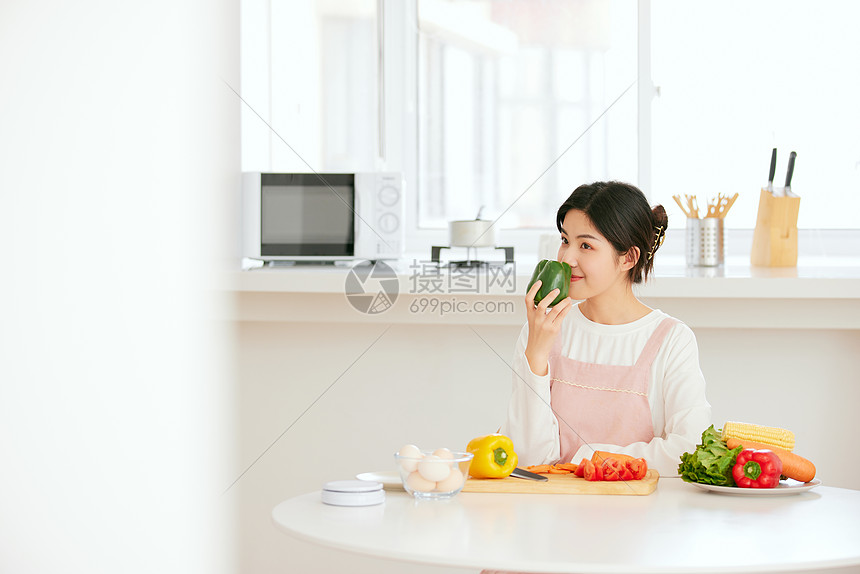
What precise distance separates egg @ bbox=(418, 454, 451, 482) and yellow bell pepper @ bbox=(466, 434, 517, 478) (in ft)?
0.36

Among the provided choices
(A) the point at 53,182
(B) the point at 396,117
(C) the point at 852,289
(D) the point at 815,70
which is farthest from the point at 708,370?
(A) the point at 53,182

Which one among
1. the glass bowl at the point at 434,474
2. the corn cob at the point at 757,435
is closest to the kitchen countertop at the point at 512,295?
the corn cob at the point at 757,435

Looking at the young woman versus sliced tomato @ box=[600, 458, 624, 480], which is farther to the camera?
the young woman

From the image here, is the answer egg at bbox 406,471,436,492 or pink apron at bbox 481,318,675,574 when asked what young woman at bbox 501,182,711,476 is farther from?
egg at bbox 406,471,436,492

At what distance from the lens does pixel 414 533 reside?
3.48 feet

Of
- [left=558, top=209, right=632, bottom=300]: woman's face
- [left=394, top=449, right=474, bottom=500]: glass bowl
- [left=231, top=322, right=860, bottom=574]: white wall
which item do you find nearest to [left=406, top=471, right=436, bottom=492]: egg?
[left=394, top=449, right=474, bottom=500]: glass bowl

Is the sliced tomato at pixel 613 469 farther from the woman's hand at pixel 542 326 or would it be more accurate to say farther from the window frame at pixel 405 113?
the window frame at pixel 405 113

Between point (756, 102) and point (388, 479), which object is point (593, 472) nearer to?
point (388, 479)

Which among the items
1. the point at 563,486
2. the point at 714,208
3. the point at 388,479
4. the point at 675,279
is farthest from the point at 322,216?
the point at 563,486

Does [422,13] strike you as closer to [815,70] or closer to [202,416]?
[815,70]

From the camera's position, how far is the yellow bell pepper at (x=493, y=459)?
131 centimetres

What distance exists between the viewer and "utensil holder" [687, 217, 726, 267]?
2250mm

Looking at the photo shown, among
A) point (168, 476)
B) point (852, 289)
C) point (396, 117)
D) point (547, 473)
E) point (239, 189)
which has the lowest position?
point (168, 476)

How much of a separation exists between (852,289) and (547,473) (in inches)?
41.2
